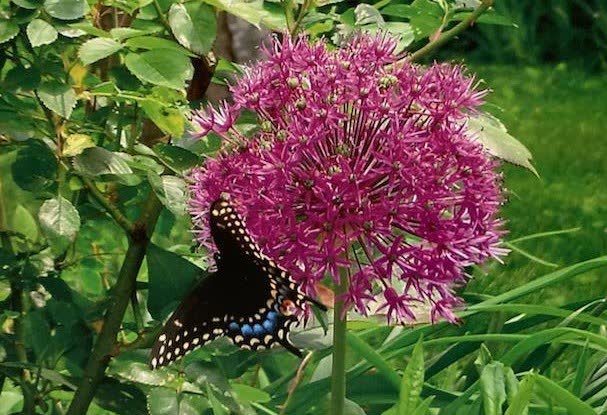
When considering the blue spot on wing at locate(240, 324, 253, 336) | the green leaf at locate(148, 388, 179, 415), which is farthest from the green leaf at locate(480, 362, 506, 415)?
the green leaf at locate(148, 388, 179, 415)

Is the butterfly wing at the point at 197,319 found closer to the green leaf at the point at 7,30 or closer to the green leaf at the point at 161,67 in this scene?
the green leaf at the point at 161,67

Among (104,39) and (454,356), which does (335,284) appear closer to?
(104,39)

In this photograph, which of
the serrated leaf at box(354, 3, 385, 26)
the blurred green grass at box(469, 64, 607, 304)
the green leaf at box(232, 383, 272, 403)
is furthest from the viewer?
the blurred green grass at box(469, 64, 607, 304)

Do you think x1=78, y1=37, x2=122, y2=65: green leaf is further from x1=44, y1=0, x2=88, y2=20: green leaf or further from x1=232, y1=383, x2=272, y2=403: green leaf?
x1=232, y1=383, x2=272, y2=403: green leaf

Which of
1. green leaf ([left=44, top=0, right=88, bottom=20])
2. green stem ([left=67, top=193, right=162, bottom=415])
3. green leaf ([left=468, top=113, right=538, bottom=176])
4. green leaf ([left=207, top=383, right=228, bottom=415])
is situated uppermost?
green leaf ([left=44, top=0, right=88, bottom=20])

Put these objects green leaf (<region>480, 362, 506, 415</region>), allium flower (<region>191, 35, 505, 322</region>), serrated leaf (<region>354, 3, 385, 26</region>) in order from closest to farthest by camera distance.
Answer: allium flower (<region>191, 35, 505, 322</region>), green leaf (<region>480, 362, 506, 415</region>), serrated leaf (<region>354, 3, 385, 26</region>)

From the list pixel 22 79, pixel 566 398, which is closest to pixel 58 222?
pixel 22 79

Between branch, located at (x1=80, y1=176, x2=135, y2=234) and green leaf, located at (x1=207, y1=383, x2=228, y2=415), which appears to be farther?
branch, located at (x1=80, y1=176, x2=135, y2=234)
